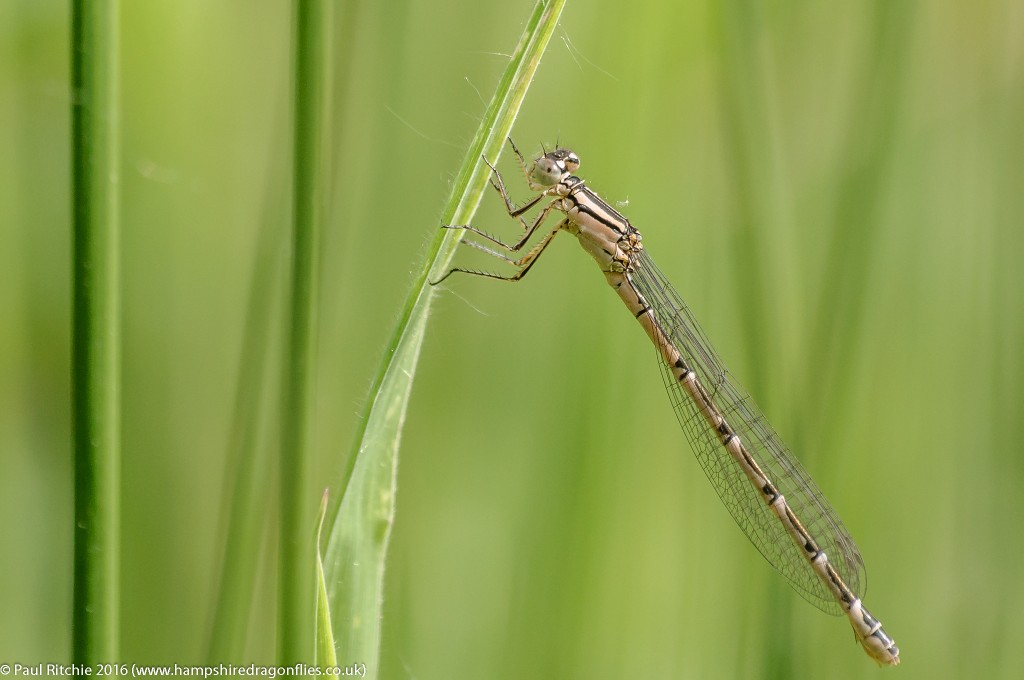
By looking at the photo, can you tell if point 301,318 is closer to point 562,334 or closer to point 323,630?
point 323,630

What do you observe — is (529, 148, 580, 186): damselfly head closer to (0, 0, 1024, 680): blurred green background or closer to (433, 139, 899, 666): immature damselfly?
(433, 139, 899, 666): immature damselfly

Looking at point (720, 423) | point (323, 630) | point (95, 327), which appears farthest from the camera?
point (720, 423)

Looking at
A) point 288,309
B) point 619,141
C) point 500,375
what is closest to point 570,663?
point 500,375

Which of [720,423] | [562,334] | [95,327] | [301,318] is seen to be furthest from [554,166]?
[95,327]

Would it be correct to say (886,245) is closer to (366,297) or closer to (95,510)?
(366,297)

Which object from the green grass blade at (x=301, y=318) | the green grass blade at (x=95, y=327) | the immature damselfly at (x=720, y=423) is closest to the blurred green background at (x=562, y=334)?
the immature damselfly at (x=720, y=423)

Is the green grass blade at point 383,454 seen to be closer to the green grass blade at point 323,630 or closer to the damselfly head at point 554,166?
the green grass blade at point 323,630
